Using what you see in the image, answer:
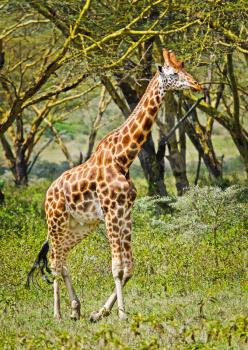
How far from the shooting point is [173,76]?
35.0 feet

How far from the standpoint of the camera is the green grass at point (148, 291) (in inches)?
330

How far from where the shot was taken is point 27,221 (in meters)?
17.9

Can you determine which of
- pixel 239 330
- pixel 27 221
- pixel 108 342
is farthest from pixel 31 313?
pixel 27 221

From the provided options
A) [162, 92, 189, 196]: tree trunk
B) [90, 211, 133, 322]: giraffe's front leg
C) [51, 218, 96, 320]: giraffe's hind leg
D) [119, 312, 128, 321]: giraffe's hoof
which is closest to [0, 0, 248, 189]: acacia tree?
[162, 92, 189, 196]: tree trunk

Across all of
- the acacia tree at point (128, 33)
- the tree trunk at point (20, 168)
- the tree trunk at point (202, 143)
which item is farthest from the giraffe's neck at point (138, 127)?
the tree trunk at point (20, 168)

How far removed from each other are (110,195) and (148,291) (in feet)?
6.92

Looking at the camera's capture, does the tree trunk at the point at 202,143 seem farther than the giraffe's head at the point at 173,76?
Yes

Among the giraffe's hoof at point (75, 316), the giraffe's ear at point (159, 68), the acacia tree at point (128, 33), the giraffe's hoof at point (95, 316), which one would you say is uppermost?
the acacia tree at point (128, 33)

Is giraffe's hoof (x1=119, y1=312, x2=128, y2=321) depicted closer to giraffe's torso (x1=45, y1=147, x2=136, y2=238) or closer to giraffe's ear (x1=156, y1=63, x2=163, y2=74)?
giraffe's torso (x1=45, y1=147, x2=136, y2=238)

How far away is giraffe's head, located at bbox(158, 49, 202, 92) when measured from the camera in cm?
1059

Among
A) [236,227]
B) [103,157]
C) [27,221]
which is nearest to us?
[103,157]

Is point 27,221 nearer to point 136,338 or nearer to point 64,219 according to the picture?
point 64,219

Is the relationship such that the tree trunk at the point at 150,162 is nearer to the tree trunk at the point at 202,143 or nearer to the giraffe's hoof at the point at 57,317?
the tree trunk at the point at 202,143

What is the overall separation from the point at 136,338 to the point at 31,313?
2537 millimetres
